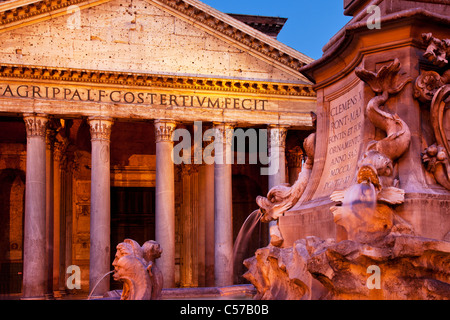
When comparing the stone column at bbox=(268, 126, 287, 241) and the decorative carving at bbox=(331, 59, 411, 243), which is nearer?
the decorative carving at bbox=(331, 59, 411, 243)

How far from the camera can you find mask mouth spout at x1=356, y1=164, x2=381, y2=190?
4.94m

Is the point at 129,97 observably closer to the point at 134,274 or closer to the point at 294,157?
the point at 294,157

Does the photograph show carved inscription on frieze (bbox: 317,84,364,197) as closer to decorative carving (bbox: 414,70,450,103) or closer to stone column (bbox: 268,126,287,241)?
decorative carving (bbox: 414,70,450,103)

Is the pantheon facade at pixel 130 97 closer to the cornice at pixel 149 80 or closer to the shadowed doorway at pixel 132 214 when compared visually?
the cornice at pixel 149 80

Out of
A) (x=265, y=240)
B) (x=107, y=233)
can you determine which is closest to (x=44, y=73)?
(x=107, y=233)

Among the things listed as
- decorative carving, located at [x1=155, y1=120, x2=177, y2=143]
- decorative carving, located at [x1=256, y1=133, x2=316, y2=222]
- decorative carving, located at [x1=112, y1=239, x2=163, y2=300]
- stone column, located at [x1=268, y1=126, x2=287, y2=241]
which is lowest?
decorative carving, located at [x1=112, y1=239, x2=163, y2=300]

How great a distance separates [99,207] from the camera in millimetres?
19453

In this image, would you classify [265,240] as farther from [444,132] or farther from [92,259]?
[444,132]

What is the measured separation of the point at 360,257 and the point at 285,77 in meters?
17.2

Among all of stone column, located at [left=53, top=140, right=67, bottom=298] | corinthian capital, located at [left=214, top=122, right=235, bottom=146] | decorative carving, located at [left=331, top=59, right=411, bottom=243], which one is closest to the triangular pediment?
corinthian capital, located at [left=214, top=122, right=235, bottom=146]

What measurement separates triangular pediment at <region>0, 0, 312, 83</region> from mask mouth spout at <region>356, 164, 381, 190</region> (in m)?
16.0
